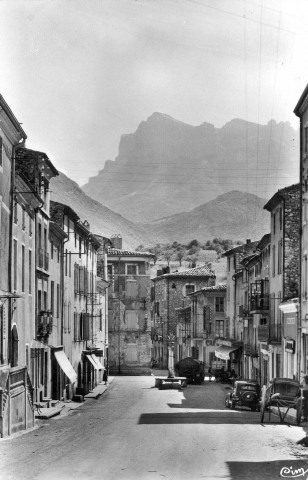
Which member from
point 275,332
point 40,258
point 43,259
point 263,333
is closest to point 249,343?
point 263,333

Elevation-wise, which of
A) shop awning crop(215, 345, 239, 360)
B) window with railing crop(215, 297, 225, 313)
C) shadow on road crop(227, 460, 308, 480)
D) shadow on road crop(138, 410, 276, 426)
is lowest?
shadow on road crop(138, 410, 276, 426)

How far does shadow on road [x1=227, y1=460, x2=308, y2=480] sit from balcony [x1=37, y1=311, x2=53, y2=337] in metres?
23.9

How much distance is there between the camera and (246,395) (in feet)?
137

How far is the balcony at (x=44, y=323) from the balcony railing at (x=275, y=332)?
46.2 feet

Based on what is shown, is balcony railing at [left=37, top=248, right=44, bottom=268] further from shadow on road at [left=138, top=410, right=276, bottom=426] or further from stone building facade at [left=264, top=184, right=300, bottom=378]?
stone building facade at [left=264, top=184, right=300, bottom=378]

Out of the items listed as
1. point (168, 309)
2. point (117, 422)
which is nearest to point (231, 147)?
point (168, 309)

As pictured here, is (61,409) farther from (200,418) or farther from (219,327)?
(219,327)

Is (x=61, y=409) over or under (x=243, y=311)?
under

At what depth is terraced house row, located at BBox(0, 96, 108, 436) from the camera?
31866 millimetres

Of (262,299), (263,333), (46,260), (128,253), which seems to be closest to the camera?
(46,260)

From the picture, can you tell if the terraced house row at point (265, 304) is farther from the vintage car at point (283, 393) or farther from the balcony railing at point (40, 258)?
the balcony railing at point (40, 258)

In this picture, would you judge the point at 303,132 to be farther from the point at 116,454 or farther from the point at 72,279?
the point at 116,454

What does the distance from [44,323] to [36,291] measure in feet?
6.40

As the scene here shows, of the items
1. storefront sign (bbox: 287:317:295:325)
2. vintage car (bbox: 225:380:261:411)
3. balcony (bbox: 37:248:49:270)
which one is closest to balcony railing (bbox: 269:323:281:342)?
storefront sign (bbox: 287:317:295:325)
